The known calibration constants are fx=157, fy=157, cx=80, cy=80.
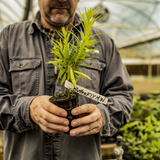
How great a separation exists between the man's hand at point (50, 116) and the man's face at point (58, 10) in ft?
2.10

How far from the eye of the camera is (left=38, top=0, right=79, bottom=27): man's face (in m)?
1.13

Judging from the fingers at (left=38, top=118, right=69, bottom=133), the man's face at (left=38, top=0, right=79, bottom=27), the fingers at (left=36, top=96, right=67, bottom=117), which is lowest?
→ the fingers at (left=38, top=118, right=69, bottom=133)

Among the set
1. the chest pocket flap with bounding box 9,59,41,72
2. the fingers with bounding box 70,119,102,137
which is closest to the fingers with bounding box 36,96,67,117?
the fingers with bounding box 70,119,102,137

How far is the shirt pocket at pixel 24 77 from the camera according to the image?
1.17m

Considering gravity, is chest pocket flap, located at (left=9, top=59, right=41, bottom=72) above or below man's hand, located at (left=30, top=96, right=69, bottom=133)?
above

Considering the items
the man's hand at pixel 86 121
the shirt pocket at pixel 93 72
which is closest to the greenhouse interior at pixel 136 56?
the shirt pocket at pixel 93 72

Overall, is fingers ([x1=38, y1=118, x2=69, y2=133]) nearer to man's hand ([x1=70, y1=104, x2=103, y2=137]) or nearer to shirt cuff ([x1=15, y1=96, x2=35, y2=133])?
man's hand ([x1=70, y1=104, x2=103, y2=137])

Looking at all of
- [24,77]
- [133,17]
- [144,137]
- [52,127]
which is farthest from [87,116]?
[133,17]

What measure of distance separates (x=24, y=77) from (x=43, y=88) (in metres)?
0.17

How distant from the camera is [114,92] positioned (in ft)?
4.09

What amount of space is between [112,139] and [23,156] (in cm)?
145

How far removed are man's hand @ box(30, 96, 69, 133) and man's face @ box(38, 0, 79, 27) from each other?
0.64 m

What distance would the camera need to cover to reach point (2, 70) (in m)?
1.15

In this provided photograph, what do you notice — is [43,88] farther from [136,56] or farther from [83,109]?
[136,56]
